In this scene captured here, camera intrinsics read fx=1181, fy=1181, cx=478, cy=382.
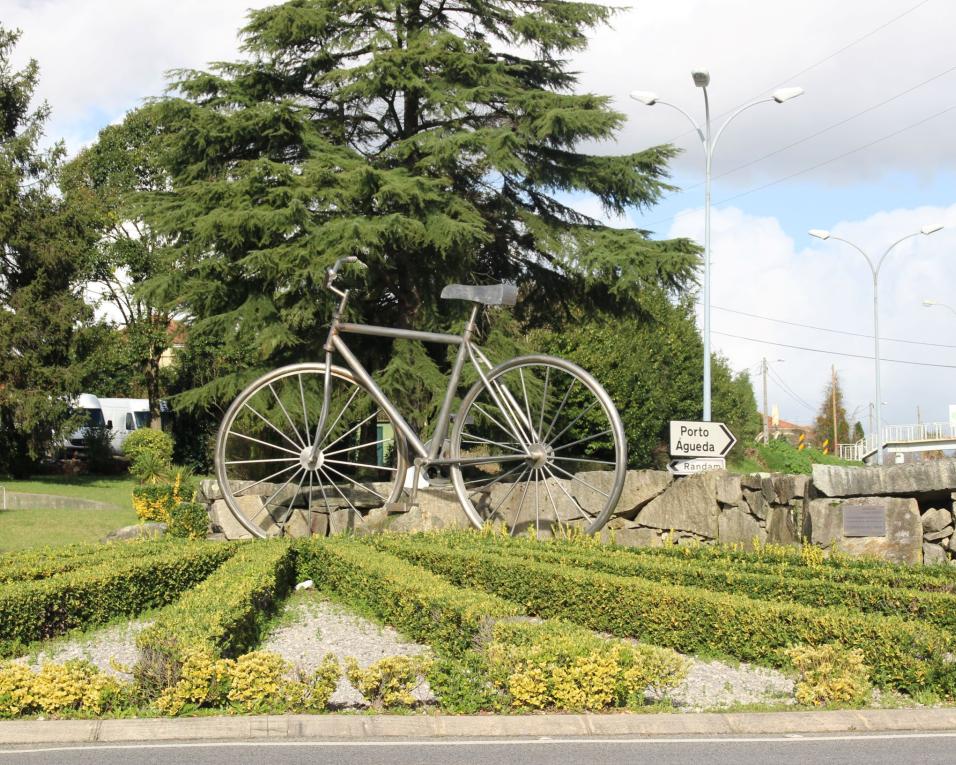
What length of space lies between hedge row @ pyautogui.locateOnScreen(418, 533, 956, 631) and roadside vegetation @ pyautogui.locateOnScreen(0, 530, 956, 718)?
0.05ft

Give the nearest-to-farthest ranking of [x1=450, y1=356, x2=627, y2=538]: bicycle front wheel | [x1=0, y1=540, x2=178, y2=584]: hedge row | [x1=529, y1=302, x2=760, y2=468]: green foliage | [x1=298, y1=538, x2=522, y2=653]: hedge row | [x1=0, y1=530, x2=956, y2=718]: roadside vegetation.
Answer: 1. [x1=0, y1=530, x2=956, y2=718]: roadside vegetation
2. [x1=298, y1=538, x2=522, y2=653]: hedge row
3. [x1=0, y1=540, x2=178, y2=584]: hedge row
4. [x1=450, y1=356, x2=627, y2=538]: bicycle front wheel
5. [x1=529, y1=302, x2=760, y2=468]: green foliage

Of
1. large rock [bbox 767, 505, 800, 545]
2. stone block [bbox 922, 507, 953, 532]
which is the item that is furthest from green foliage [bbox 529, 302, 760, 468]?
stone block [bbox 922, 507, 953, 532]

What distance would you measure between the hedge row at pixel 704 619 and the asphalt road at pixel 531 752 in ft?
3.18

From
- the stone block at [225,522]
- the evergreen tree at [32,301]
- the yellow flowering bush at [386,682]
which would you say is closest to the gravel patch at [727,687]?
the yellow flowering bush at [386,682]

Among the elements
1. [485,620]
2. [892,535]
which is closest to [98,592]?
[485,620]

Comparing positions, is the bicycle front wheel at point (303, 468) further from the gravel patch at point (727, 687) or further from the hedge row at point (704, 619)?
the gravel patch at point (727, 687)

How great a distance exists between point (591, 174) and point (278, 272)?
18.4ft

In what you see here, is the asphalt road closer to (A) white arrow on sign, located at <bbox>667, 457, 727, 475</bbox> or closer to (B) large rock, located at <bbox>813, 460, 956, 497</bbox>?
(B) large rock, located at <bbox>813, 460, 956, 497</bbox>

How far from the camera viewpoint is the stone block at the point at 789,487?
40.2 feet

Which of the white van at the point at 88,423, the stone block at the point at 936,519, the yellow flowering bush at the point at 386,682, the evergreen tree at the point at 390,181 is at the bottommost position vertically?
the yellow flowering bush at the point at 386,682

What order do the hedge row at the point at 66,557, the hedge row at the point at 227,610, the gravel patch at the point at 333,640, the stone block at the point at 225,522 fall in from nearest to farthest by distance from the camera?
the hedge row at the point at 227,610, the gravel patch at the point at 333,640, the hedge row at the point at 66,557, the stone block at the point at 225,522

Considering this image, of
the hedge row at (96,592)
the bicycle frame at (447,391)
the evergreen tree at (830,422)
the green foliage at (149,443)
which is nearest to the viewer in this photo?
the hedge row at (96,592)

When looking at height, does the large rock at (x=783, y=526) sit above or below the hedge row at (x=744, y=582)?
above

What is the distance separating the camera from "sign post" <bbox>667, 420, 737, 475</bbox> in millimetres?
13062
